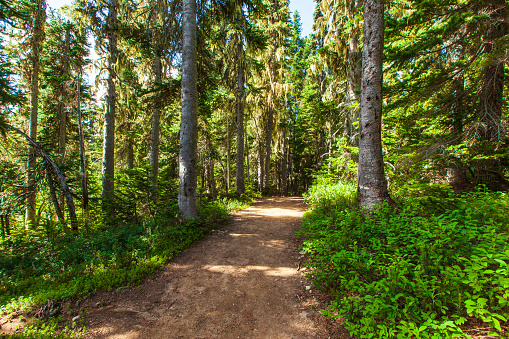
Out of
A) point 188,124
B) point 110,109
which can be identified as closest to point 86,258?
point 188,124

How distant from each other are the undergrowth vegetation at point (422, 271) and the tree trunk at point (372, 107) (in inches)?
22.3

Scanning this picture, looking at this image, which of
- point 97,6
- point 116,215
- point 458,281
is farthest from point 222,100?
point 458,281

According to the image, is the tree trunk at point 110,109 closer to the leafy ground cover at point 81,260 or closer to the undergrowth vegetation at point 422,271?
the leafy ground cover at point 81,260

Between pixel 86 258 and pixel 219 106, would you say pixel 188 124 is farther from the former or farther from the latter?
pixel 219 106

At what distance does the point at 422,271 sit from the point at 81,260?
23.8 ft

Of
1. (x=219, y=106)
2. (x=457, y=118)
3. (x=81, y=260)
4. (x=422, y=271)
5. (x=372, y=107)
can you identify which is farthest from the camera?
(x=219, y=106)

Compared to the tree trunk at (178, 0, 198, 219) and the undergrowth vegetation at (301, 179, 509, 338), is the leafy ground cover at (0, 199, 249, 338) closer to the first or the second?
the tree trunk at (178, 0, 198, 219)

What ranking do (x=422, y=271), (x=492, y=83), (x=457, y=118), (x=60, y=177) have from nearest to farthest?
(x=422, y=271) → (x=492, y=83) → (x=457, y=118) → (x=60, y=177)

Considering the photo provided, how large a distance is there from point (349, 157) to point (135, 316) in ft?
32.1

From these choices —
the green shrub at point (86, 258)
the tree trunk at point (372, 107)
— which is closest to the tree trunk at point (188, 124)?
the green shrub at point (86, 258)

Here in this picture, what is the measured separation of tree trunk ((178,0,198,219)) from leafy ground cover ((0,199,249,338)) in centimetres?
50

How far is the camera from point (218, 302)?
3.85 metres

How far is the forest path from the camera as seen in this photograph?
319cm

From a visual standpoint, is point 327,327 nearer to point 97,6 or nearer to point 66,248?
point 66,248
